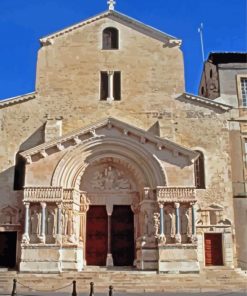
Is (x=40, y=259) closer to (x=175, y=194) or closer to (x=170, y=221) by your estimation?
(x=170, y=221)

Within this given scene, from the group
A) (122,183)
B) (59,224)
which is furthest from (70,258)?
(122,183)

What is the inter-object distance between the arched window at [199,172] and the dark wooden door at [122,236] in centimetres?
376

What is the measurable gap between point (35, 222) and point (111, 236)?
3.92m

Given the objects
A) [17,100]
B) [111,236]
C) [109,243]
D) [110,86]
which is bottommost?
[109,243]

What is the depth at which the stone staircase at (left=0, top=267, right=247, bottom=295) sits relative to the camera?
19.0m

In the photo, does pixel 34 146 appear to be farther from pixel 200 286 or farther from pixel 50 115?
pixel 200 286

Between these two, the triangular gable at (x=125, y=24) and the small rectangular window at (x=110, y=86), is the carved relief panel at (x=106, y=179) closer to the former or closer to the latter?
the small rectangular window at (x=110, y=86)

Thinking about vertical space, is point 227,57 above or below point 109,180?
above

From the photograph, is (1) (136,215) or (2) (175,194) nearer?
(2) (175,194)

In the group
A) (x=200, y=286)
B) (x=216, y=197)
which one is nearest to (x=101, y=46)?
(x=216, y=197)

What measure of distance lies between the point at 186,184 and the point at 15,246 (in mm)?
8933

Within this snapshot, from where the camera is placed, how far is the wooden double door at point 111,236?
901 inches

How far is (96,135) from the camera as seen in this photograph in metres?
22.8

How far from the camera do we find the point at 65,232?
21.7 meters
